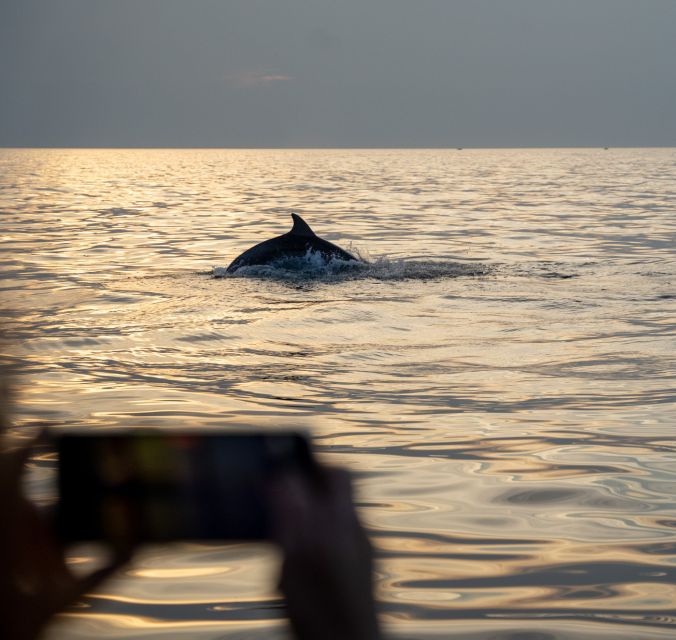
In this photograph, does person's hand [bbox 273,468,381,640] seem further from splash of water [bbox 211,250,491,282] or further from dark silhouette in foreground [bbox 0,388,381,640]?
splash of water [bbox 211,250,491,282]

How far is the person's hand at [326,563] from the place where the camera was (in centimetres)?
117

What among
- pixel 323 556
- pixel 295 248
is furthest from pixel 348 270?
pixel 323 556

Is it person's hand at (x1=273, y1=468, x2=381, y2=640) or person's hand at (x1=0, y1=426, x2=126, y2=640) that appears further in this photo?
person's hand at (x1=0, y1=426, x2=126, y2=640)

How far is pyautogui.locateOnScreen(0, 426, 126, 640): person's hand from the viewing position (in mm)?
1326

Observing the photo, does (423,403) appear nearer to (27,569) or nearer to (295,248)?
(27,569)

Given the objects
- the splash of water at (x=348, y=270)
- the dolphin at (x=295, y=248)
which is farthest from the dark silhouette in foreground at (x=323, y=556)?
the dolphin at (x=295, y=248)

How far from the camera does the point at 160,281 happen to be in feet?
50.9

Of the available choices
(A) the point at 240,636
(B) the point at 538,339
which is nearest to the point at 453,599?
(A) the point at 240,636

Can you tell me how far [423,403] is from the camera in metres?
7.33

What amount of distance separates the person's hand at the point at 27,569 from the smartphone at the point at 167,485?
60mm

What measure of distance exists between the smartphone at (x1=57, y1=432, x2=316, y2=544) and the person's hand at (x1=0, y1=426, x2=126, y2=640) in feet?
0.20

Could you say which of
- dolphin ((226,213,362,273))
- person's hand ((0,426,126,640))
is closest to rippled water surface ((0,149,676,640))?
person's hand ((0,426,126,640))

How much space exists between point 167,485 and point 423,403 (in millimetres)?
6123

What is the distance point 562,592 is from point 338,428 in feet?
9.38
